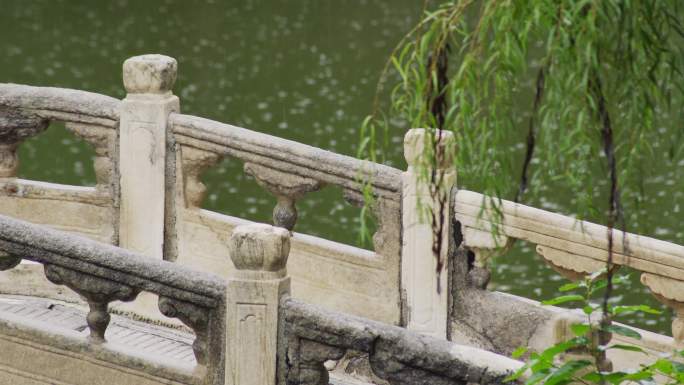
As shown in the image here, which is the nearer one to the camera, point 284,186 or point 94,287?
point 94,287

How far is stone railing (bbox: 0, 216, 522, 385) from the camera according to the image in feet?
22.3

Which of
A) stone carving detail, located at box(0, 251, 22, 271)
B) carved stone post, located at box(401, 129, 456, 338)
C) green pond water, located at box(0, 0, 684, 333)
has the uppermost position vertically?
stone carving detail, located at box(0, 251, 22, 271)

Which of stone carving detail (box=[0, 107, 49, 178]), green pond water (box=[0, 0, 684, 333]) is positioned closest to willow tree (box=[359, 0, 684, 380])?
stone carving detail (box=[0, 107, 49, 178])

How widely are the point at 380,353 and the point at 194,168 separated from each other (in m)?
3.04

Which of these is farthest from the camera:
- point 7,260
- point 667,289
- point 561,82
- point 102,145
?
point 102,145

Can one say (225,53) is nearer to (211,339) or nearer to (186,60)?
(186,60)

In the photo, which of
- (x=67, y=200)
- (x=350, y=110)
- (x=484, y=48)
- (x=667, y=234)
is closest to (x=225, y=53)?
(x=350, y=110)

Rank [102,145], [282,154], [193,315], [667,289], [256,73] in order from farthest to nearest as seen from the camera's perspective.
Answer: [256,73]
[102,145]
[282,154]
[667,289]
[193,315]

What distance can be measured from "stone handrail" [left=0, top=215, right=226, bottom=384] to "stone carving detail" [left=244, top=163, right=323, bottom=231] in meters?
1.98

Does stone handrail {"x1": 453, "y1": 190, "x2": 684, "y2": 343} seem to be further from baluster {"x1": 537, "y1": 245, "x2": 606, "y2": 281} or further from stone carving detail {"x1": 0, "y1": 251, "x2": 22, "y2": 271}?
stone carving detail {"x1": 0, "y1": 251, "x2": 22, "y2": 271}

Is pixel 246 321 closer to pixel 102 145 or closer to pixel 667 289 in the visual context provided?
pixel 667 289

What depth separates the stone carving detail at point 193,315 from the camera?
23.5ft

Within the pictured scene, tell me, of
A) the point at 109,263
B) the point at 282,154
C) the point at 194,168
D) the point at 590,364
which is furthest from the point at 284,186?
the point at 590,364

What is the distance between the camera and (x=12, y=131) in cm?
969
